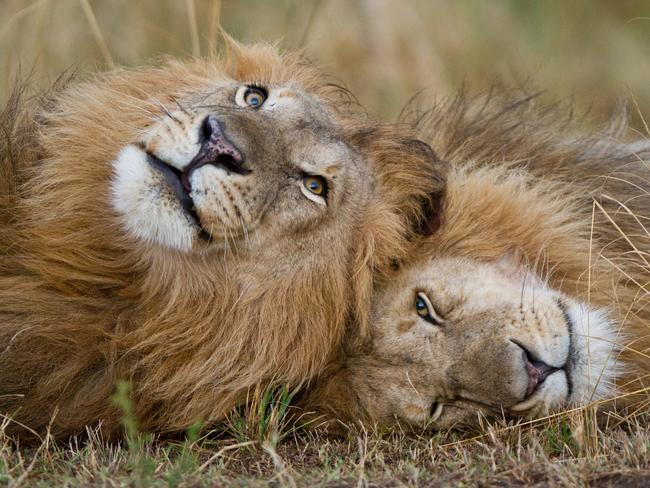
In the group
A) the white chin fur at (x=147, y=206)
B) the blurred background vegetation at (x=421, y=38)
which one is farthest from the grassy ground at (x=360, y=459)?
the blurred background vegetation at (x=421, y=38)

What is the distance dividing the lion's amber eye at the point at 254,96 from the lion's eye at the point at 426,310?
0.97 meters

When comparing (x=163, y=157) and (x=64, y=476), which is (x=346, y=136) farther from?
(x=64, y=476)

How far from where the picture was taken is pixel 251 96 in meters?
4.05

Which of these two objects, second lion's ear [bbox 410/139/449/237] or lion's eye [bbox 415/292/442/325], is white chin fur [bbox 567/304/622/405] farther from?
second lion's ear [bbox 410/139/449/237]

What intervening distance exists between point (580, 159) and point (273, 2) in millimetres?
3715

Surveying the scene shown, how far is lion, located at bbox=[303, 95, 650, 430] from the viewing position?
3695 millimetres

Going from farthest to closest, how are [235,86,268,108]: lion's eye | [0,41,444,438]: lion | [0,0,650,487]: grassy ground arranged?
[235,86,268,108]: lion's eye, [0,41,444,438]: lion, [0,0,650,487]: grassy ground

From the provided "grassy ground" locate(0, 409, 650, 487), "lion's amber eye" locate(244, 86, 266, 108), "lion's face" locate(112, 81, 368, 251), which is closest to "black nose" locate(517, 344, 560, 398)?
"grassy ground" locate(0, 409, 650, 487)

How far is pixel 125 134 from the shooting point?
399cm

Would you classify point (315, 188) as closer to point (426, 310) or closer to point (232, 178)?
point (232, 178)

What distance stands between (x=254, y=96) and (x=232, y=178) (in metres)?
0.66

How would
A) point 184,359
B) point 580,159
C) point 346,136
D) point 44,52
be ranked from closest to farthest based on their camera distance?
point 184,359, point 346,136, point 580,159, point 44,52

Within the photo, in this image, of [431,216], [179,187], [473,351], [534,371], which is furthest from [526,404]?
[179,187]

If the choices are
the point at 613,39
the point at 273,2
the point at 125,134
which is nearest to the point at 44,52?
the point at 273,2
